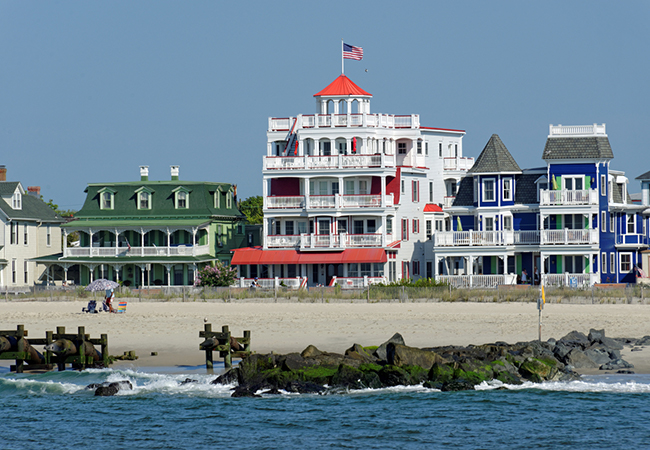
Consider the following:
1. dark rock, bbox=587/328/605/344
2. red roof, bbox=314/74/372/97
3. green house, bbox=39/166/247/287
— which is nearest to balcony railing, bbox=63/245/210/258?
green house, bbox=39/166/247/287

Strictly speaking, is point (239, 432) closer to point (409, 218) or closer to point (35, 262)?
point (409, 218)

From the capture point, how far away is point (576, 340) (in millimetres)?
32469

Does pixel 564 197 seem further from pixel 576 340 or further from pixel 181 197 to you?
pixel 576 340

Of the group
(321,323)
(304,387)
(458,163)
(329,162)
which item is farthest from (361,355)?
(458,163)

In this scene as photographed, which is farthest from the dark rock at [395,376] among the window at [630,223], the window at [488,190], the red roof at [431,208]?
the red roof at [431,208]

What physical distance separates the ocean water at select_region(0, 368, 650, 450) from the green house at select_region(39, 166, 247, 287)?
36233mm

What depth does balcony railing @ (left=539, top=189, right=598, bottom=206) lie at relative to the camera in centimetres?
5881

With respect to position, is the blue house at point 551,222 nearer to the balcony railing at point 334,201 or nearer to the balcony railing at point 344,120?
the balcony railing at point 334,201

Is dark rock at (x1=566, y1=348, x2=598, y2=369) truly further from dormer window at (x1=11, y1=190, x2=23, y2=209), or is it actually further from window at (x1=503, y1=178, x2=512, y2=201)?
dormer window at (x1=11, y1=190, x2=23, y2=209)

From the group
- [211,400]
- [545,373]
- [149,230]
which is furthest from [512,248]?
[211,400]

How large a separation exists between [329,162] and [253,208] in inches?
1278

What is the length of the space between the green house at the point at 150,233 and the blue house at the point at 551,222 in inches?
639

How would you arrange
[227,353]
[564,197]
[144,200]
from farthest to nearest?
[144,200]
[564,197]
[227,353]

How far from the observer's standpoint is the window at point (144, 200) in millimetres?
68812
